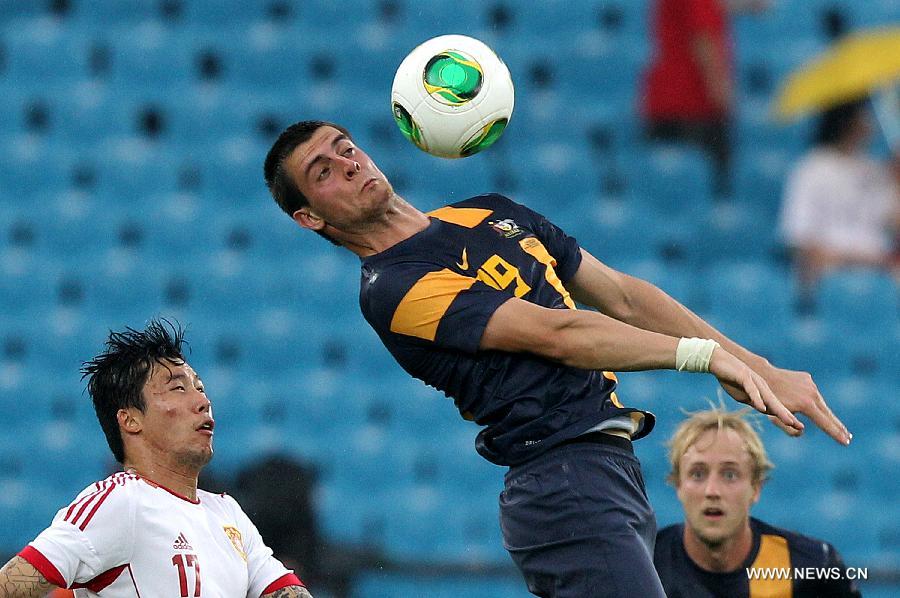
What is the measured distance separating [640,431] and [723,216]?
609 cm

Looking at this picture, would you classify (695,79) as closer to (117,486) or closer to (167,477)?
(167,477)

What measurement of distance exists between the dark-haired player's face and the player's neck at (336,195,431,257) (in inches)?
1.4

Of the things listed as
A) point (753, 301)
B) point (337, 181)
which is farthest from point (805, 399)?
point (753, 301)

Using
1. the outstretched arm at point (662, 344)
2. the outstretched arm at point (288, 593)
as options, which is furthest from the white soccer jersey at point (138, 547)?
the outstretched arm at point (662, 344)

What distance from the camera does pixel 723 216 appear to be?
10.6 metres

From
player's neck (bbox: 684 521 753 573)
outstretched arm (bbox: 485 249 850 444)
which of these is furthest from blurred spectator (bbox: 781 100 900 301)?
outstretched arm (bbox: 485 249 850 444)

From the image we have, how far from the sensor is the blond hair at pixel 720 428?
5711 millimetres

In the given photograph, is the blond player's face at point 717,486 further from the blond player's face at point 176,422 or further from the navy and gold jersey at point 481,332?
the blond player's face at point 176,422

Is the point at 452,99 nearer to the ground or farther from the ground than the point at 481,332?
farther from the ground

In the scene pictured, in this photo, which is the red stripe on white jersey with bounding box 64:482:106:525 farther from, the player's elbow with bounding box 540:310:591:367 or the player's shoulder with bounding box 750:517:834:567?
the player's shoulder with bounding box 750:517:834:567

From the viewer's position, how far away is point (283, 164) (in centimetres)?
488

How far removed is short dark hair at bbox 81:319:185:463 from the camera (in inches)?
185

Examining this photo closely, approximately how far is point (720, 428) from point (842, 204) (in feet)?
15.6

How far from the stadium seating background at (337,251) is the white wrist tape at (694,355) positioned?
498 centimetres
